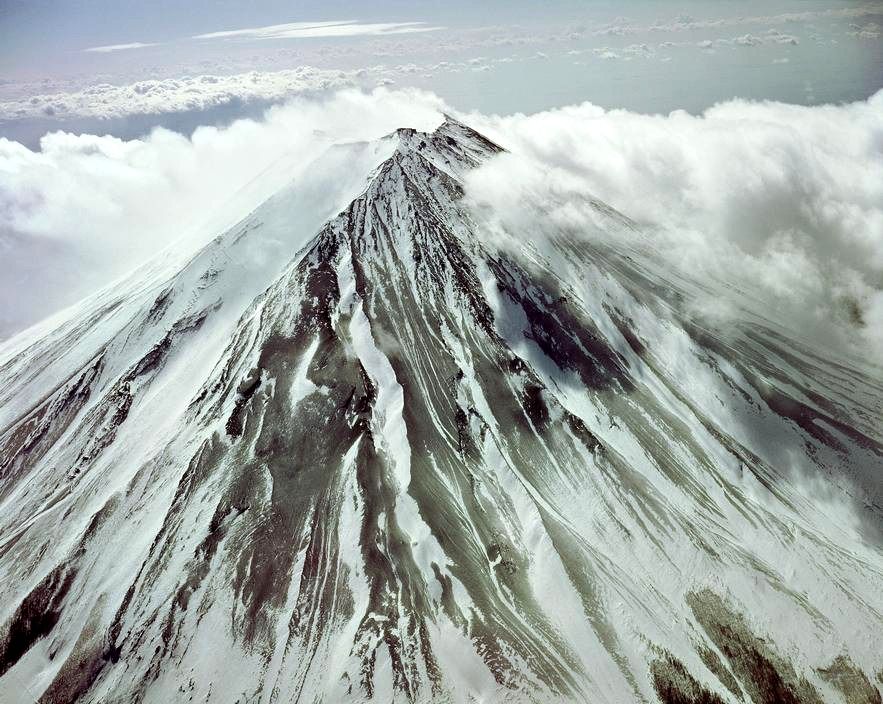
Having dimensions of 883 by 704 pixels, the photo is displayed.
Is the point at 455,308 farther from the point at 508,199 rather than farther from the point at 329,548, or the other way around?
the point at 329,548

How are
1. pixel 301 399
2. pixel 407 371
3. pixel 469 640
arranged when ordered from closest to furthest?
pixel 469 640
pixel 301 399
pixel 407 371

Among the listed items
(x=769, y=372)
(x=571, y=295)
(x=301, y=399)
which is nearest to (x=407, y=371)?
(x=301, y=399)

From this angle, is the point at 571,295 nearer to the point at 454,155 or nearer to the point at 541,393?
the point at 541,393

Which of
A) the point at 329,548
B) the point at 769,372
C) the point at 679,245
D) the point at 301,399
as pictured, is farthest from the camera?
the point at 679,245

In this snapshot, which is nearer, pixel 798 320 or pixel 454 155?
pixel 454 155

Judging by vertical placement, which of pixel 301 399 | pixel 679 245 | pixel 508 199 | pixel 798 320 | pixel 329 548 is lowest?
pixel 798 320

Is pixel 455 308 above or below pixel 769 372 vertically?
above
